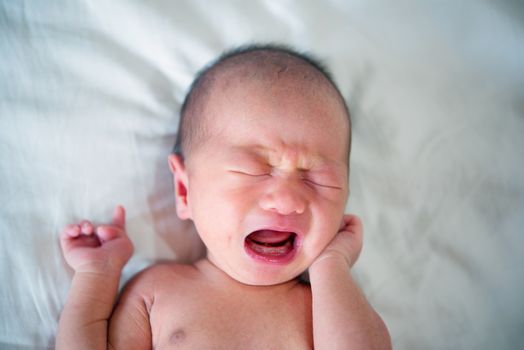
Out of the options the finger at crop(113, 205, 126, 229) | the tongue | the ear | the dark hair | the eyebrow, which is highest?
the dark hair

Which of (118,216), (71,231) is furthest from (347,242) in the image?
(71,231)

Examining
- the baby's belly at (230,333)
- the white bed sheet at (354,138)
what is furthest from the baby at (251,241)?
the white bed sheet at (354,138)

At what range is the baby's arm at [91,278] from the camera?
1146mm

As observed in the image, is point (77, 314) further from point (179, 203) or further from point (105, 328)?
point (179, 203)

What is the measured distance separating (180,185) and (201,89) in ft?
0.95

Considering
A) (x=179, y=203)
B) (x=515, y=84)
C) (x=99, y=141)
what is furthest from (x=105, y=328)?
(x=515, y=84)

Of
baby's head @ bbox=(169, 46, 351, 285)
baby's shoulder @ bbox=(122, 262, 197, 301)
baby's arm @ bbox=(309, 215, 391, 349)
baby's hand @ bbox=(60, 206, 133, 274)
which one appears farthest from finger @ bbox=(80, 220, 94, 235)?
baby's arm @ bbox=(309, 215, 391, 349)

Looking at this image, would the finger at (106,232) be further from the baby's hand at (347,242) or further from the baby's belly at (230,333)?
the baby's hand at (347,242)

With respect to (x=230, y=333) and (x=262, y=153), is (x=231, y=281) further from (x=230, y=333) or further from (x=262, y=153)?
(x=262, y=153)

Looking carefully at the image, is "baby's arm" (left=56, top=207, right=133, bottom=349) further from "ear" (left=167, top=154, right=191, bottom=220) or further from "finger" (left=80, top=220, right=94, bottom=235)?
"ear" (left=167, top=154, right=191, bottom=220)

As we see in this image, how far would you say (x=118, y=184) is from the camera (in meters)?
1.38

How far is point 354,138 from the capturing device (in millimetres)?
1571

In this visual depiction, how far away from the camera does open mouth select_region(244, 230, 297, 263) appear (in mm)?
1183

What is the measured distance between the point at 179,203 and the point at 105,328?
39 centimetres
